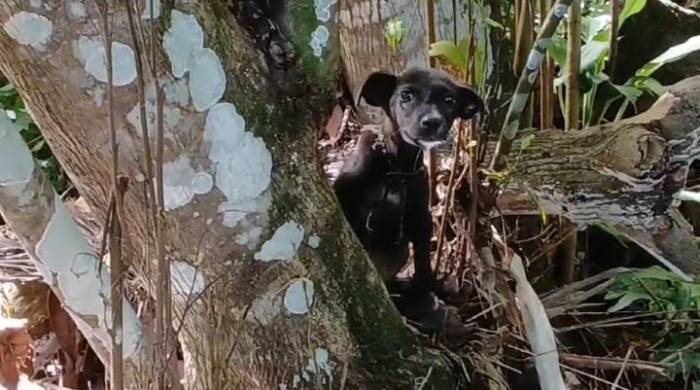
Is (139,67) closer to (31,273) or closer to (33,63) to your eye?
(33,63)

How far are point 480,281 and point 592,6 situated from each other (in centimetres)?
117

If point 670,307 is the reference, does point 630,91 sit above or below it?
above

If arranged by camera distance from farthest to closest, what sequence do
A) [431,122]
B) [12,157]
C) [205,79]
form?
[431,122] → [205,79] → [12,157]

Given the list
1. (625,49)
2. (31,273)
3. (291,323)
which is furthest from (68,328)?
(625,49)

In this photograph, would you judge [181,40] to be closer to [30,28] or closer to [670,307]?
[30,28]

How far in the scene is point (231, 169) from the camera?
1.28m

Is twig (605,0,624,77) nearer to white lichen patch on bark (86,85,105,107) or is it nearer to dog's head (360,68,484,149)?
dog's head (360,68,484,149)

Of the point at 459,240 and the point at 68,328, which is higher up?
the point at 459,240

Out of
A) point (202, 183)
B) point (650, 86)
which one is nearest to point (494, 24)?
point (650, 86)

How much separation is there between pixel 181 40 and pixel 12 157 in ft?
0.82

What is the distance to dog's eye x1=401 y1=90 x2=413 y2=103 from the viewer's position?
174cm

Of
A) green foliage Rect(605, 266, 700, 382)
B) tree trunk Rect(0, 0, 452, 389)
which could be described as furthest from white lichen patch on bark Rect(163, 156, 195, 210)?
green foliage Rect(605, 266, 700, 382)

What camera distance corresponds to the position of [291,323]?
54.7 inches

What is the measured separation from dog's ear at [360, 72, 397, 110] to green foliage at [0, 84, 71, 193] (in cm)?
106
